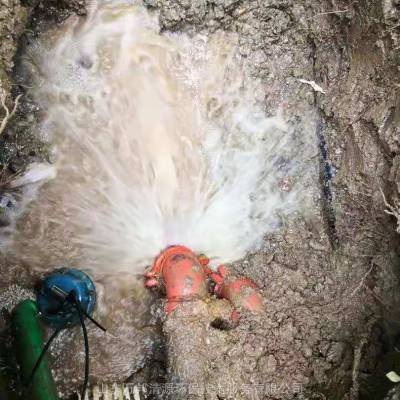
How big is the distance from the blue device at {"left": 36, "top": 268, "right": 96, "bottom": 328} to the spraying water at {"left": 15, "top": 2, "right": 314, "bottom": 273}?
0.23 m

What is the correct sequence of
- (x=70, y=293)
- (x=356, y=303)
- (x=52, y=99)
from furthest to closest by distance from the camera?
1. (x=52, y=99)
2. (x=356, y=303)
3. (x=70, y=293)

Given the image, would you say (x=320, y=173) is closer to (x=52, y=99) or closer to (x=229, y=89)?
(x=229, y=89)

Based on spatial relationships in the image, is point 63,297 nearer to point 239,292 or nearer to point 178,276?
point 178,276

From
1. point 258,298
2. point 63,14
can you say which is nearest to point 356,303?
point 258,298

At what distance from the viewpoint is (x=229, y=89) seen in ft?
10.1

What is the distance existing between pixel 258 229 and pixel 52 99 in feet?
5.32

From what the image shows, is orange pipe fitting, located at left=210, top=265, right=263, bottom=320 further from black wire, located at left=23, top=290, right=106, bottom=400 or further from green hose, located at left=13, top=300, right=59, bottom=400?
green hose, located at left=13, top=300, right=59, bottom=400

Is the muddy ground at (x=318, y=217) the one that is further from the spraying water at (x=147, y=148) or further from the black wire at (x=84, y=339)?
the black wire at (x=84, y=339)

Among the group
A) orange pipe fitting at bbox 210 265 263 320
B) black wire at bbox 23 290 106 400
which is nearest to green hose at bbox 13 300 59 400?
black wire at bbox 23 290 106 400

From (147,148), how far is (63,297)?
3.66 ft

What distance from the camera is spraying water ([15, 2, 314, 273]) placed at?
2930 mm

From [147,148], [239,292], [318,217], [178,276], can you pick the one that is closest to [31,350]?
[178,276]

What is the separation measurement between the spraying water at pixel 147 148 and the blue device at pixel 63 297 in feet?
0.75

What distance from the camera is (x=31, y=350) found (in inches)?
96.4
